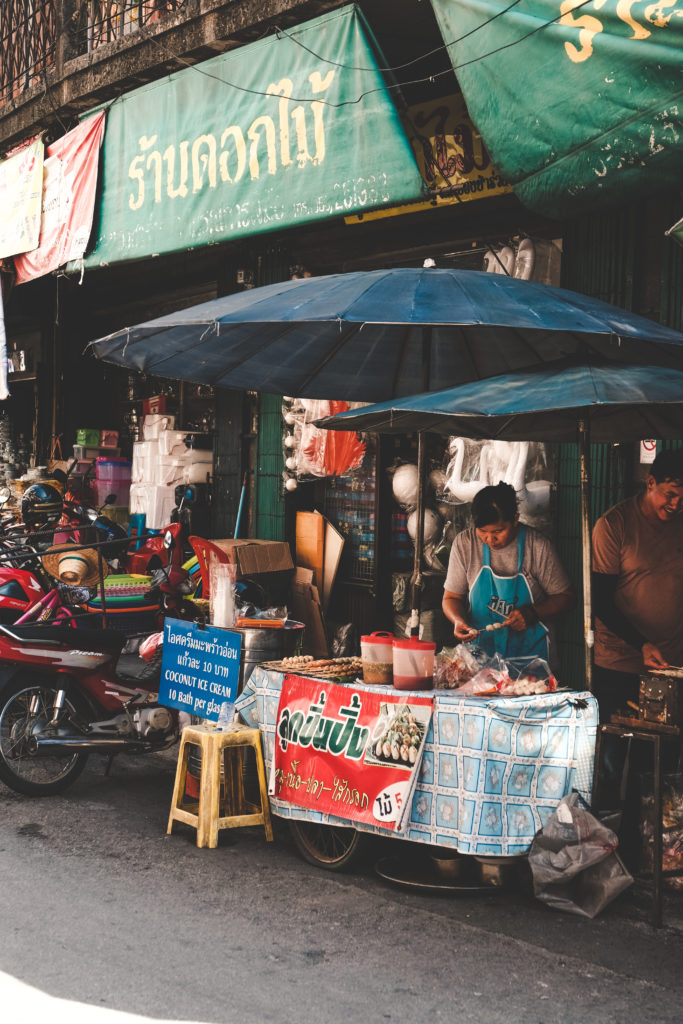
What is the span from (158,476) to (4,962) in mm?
7900

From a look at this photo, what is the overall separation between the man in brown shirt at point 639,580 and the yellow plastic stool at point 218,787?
1907mm

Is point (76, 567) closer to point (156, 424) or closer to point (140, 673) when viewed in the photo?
point (140, 673)

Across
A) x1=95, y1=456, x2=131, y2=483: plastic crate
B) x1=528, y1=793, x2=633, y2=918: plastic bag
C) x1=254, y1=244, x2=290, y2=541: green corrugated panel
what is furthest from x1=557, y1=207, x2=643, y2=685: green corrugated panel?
x1=95, y1=456, x2=131, y2=483: plastic crate

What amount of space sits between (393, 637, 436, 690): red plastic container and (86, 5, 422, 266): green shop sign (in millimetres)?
3435

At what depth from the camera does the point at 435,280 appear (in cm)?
512

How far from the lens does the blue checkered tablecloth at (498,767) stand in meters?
4.68

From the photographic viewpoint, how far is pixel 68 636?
6496mm

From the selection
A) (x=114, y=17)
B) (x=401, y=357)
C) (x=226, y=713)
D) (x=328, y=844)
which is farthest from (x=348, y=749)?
(x=114, y=17)

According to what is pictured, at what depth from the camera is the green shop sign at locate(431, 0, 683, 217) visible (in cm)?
553

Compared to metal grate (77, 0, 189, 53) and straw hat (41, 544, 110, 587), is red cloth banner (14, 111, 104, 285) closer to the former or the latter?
metal grate (77, 0, 189, 53)

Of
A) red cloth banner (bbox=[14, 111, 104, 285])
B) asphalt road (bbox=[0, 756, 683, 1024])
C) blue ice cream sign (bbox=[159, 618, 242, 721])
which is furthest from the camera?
red cloth banner (bbox=[14, 111, 104, 285])

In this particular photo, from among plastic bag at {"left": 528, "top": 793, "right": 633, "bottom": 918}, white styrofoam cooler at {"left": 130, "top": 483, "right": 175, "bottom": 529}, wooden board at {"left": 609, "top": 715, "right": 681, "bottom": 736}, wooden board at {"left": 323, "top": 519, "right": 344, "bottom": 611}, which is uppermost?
white styrofoam cooler at {"left": 130, "top": 483, "right": 175, "bottom": 529}

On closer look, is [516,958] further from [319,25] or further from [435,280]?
[319,25]

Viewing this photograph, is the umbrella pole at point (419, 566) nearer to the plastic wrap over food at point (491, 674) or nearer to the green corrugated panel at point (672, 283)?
the plastic wrap over food at point (491, 674)
